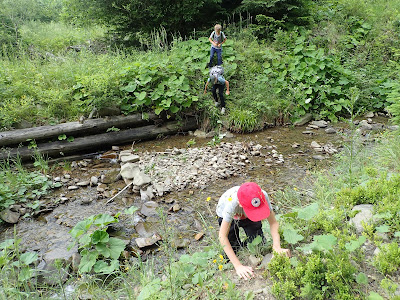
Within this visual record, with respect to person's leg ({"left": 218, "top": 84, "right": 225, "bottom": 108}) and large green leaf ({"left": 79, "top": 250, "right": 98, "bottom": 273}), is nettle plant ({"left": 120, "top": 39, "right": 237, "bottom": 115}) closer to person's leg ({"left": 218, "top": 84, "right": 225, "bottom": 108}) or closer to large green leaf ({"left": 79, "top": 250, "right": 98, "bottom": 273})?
person's leg ({"left": 218, "top": 84, "right": 225, "bottom": 108})

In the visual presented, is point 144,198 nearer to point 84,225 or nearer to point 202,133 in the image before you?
point 84,225

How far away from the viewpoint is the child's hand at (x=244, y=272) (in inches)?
86.7

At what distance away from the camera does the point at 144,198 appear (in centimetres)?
447

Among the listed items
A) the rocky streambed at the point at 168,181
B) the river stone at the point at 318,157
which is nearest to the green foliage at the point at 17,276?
the rocky streambed at the point at 168,181

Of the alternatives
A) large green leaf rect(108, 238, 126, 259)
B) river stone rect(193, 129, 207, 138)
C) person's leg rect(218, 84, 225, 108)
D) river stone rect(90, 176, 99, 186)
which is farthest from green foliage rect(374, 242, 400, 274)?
person's leg rect(218, 84, 225, 108)

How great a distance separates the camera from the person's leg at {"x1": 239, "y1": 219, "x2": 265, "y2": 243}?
2.59m

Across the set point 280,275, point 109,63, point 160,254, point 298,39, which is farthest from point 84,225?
point 298,39

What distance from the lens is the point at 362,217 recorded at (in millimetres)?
2398

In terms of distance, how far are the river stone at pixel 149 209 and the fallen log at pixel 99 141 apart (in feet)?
8.07

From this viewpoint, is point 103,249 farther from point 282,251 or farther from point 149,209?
point 282,251

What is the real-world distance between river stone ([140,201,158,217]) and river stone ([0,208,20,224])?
1.79 meters

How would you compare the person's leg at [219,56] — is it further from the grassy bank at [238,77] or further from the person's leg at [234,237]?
the person's leg at [234,237]

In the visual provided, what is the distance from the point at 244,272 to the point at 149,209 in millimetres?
2275

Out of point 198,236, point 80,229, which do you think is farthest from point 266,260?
point 80,229
